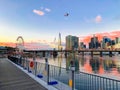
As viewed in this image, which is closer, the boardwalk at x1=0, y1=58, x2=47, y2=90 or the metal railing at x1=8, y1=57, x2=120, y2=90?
the metal railing at x1=8, y1=57, x2=120, y2=90

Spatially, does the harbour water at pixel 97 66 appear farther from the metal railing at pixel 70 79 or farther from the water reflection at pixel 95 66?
the metal railing at pixel 70 79

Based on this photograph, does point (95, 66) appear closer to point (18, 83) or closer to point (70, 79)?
point (18, 83)

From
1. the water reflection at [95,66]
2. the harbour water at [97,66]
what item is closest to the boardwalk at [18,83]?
the water reflection at [95,66]

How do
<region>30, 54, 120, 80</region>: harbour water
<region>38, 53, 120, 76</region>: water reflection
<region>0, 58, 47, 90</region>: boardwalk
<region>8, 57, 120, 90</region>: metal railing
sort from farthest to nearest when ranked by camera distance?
<region>38, 53, 120, 76</region>: water reflection
<region>30, 54, 120, 80</region>: harbour water
<region>0, 58, 47, 90</region>: boardwalk
<region>8, 57, 120, 90</region>: metal railing

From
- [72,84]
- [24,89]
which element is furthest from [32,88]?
[72,84]

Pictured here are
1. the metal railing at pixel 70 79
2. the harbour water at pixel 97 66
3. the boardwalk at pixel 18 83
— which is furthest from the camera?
the harbour water at pixel 97 66

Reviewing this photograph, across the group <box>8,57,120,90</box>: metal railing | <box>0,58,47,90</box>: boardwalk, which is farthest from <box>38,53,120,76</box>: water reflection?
<box>0,58,47,90</box>: boardwalk

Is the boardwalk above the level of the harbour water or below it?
above

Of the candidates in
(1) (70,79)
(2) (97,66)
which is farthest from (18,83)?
(2) (97,66)

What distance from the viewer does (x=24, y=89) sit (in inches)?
386

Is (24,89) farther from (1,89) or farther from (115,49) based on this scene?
(115,49)

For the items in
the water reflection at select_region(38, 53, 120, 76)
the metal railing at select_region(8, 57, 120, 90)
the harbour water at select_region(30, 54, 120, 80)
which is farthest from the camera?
the water reflection at select_region(38, 53, 120, 76)

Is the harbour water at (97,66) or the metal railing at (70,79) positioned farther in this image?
the harbour water at (97,66)

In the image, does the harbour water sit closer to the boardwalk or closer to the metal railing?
the metal railing
